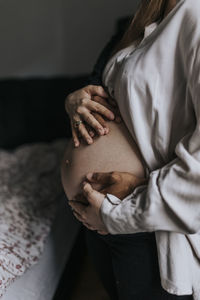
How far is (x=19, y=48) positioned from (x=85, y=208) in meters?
1.52

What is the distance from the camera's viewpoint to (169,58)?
2.47ft

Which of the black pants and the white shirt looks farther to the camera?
the black pants

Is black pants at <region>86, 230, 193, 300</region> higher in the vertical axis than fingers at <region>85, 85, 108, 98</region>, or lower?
lower

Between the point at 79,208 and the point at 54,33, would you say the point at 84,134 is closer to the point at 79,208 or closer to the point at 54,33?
the point at 79,208

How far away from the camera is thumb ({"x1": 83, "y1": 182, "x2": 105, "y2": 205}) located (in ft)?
2.67

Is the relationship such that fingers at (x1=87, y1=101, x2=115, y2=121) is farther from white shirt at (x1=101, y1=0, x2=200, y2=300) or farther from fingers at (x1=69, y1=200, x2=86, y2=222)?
fingers at (x1=69, y1=200, x2=86, y2=222)

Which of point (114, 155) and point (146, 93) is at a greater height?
point (146, 93)

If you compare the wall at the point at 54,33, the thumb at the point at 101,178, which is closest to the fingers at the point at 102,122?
the thumb at the point at 101,178

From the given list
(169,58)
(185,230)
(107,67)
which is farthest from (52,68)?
(185,230)

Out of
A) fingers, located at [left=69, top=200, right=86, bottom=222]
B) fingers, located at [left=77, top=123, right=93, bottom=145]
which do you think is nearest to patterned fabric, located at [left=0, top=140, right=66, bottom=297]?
fingers, located at [left=69, top=200, right=86, bottom=222]

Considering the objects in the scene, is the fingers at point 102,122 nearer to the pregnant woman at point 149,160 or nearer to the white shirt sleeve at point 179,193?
the pregnant woman at point 149,160

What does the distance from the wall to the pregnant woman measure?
1.11 m

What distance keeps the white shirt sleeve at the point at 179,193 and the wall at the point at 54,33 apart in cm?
142

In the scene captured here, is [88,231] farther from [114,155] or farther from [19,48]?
[19,48]
